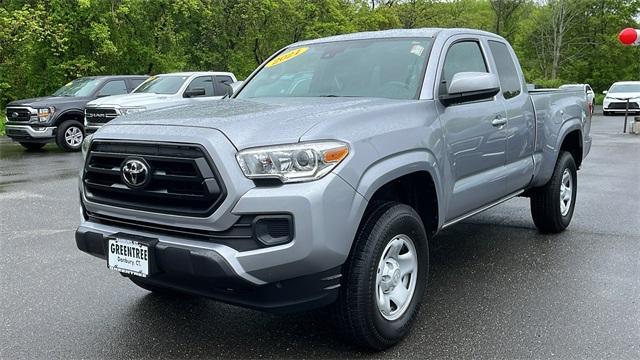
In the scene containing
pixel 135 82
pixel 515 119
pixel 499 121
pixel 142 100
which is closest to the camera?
pixel 499 121

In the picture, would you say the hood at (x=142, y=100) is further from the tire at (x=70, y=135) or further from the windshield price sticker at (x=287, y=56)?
the windshield price sticker at (x=287, y=56)

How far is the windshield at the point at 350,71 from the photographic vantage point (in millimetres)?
4078

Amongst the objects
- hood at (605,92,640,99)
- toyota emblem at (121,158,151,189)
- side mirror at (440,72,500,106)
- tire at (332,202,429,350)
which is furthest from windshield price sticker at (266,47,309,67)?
hood at (605,92,640,99)

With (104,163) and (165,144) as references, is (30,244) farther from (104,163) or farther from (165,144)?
(165,144)

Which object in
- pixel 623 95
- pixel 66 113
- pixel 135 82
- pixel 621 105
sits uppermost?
pixel 135 82

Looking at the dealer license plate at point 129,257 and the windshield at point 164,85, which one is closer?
the dealer license plate at point 129,257

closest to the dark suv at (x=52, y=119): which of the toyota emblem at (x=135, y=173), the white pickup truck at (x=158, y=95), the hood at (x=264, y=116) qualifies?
the white pickup truck at (x=158, y=95)

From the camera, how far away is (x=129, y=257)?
310 cm

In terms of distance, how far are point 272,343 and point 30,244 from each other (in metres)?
3.40

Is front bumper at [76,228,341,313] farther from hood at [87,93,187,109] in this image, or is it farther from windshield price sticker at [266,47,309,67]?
hood at [87,93,187,109]

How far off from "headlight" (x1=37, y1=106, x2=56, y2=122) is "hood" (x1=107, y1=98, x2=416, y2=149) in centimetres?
1151

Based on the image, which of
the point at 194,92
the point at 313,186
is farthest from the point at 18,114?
the point at 313,186

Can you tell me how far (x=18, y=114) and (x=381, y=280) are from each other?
13.5 metres

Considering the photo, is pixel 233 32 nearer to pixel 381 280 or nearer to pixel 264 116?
pixel 264 116
